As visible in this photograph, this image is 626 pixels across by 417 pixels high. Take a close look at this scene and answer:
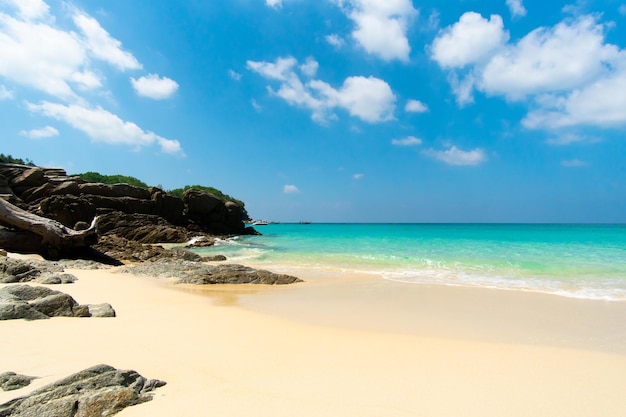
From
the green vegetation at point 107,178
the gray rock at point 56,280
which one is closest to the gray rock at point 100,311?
the gray rock at point 56,280

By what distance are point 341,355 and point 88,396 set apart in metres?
2.79

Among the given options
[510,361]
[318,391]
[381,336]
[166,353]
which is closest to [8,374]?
[166,353]

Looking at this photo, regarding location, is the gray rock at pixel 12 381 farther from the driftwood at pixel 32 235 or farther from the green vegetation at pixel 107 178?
the green vegetation at pixel 107 178

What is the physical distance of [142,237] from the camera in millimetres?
30938

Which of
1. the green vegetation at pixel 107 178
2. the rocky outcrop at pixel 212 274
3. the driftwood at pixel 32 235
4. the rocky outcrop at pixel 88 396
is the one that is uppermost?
the green vegetation at pixel 107 178

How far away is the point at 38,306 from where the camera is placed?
15.7 ft

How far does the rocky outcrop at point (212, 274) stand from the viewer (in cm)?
1050

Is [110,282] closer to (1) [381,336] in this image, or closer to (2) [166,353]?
(2) [166,353]

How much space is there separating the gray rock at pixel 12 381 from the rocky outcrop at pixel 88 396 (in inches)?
16.7

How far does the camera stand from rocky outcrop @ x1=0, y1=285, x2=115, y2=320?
4.42 meters

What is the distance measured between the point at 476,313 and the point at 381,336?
10.5 ft

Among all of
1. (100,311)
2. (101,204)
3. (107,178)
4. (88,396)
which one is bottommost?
(100,311)

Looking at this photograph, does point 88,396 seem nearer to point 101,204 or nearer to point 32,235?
point 32,235

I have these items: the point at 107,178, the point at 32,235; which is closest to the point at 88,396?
the point at 32,235
